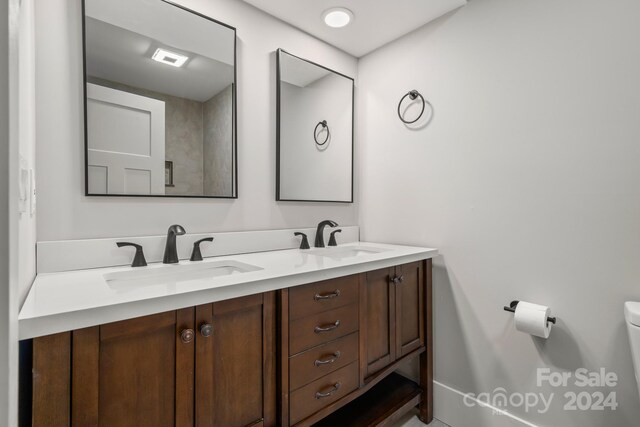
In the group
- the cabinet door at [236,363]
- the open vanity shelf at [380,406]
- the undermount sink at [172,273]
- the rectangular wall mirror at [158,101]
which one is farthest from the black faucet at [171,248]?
the open vanity shelf at [380,406]

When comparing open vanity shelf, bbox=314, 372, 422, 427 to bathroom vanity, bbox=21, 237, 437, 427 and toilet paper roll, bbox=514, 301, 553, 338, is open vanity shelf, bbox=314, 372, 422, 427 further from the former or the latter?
toilet paper roll, bbox=514, 301, 553, 338

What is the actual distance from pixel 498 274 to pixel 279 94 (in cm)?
152

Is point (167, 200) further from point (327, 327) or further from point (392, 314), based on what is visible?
point (392, 314)

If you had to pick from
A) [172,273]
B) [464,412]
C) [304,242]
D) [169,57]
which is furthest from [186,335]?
[464,412]

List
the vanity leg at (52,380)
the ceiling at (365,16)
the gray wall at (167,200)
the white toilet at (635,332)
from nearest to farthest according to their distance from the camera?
1. the vanity leg at (52,380)
2. the white toilet at (635,332)
3. the gray wall at (167,200)
4. the ceiling at (365,16)

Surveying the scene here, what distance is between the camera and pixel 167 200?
1425mm

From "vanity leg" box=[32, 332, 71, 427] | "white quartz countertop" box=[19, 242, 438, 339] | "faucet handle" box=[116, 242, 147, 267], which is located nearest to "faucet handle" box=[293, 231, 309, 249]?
"white quartz countertop" box=[19, 242, 438, 339]

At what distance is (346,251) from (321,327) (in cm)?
73

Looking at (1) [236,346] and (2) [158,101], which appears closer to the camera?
(1) [236,346]

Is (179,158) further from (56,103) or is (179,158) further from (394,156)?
(394,156)

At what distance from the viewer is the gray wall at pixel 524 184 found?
122 centimetres

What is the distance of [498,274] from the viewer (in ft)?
5.08

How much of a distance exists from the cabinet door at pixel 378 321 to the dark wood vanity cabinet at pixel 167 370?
48cm

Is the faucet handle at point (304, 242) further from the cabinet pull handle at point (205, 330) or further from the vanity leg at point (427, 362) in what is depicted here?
the cabinet pull handle at point (205, 330)
